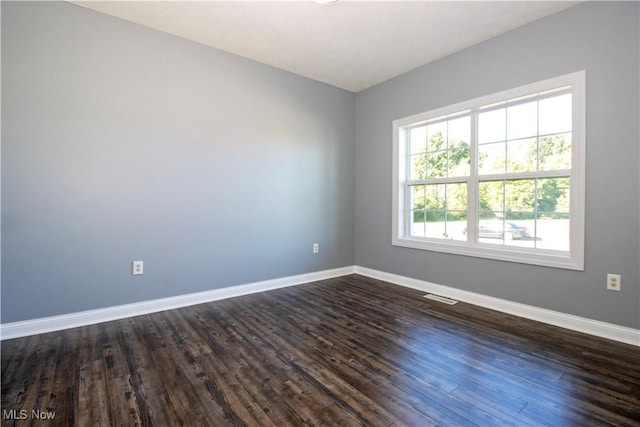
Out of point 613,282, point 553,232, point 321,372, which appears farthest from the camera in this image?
point 553,232

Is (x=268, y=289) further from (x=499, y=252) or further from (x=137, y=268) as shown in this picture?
(x=499, y=252)

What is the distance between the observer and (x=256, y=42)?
312cm

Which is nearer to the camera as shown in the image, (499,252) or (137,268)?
(137,268)

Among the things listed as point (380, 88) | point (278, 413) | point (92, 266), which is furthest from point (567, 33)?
point (92, 266)

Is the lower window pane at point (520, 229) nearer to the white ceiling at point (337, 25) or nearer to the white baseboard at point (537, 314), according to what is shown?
the white baseboard at point (537, 314)

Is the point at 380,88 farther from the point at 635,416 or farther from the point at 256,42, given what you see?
the point at 635,416

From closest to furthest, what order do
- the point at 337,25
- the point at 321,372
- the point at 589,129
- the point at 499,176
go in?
the point at 321,372 < the point at 589,129 < the point at 337,25 < the point at 499,176

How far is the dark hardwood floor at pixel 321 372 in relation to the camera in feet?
4.93

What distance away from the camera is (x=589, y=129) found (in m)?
2.45

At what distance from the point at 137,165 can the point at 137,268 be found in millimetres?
991

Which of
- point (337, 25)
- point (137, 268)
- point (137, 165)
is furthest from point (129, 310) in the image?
point (337, 25)

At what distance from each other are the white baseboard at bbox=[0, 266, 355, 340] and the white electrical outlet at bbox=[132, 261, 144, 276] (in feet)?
0.98

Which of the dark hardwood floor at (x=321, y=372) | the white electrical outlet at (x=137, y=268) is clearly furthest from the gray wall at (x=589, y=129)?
the white electrical outlet at (x=137, y=268)

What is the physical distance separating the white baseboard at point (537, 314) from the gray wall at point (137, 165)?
159cm
